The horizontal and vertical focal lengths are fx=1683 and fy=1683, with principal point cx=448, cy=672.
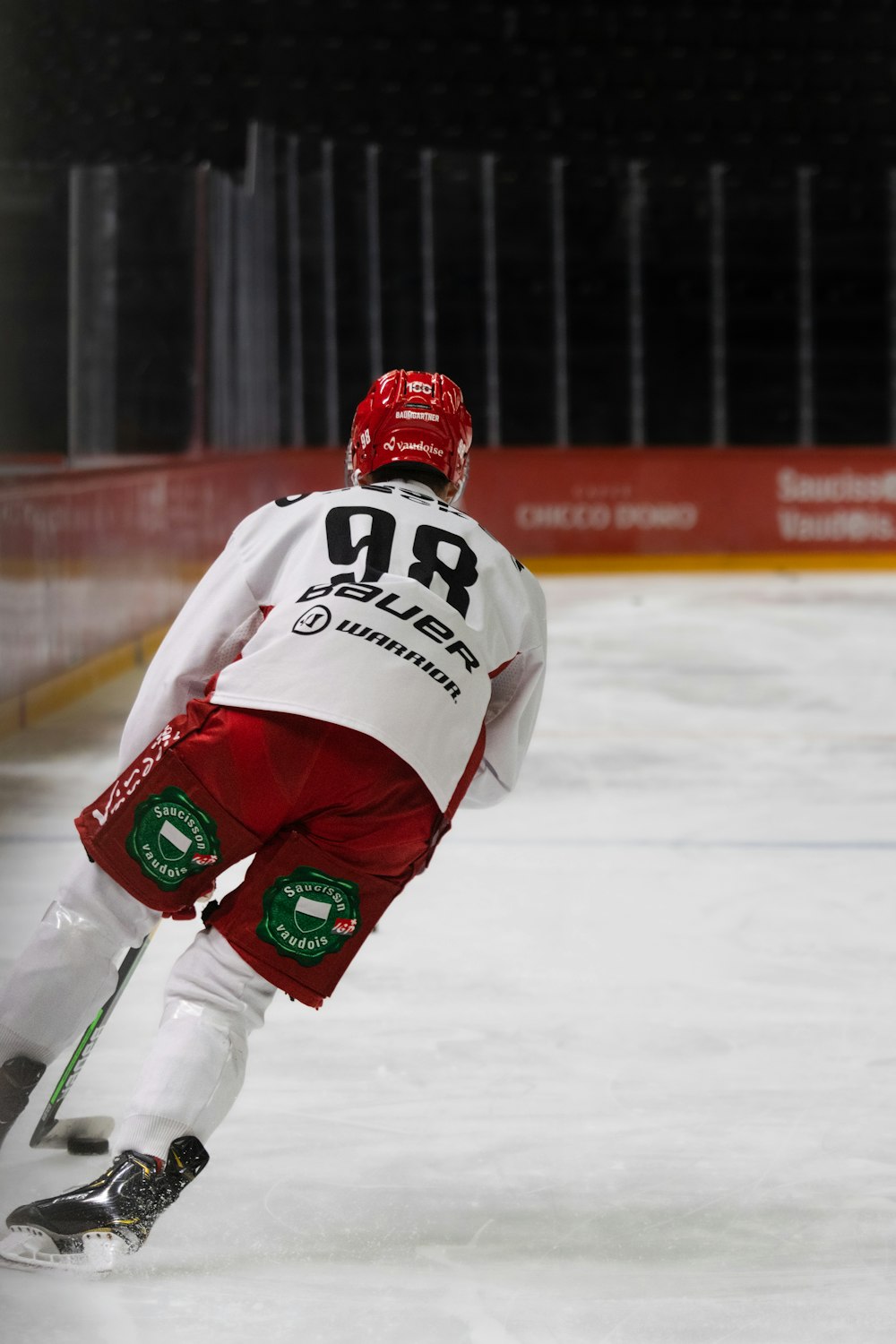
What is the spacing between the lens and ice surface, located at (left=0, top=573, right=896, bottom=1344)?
1781 millimetres

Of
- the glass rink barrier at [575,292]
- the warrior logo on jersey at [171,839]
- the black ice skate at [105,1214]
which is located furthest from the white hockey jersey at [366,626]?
the glass rink barrier at [575,292]

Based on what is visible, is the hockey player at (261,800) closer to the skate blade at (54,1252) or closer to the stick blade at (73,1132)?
the skate blade at (54,1252)

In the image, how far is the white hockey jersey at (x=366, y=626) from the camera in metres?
1.79

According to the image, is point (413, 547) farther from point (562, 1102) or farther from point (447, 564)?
point (562, 1102)

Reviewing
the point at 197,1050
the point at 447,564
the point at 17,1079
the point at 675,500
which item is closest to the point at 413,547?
the point at 447,564

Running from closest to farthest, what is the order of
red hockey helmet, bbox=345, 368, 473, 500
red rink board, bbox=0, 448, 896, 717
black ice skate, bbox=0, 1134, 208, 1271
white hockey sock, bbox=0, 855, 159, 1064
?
black ice skate, bbox=0, 1134, 208, 1271 → white hockey sock, bbox=0, 855, 159, 1064 → red hockey helmet, bbox=345, 368, 473, 500 → red rink board, bbox=0, 448, 896, 717

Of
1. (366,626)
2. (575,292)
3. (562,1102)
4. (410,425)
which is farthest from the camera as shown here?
(575,292)

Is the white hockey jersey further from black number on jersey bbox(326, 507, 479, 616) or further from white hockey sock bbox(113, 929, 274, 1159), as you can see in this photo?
white hockey sock bbox(113, 929, 274, 1159)

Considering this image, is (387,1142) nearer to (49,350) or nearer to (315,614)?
(315,614)

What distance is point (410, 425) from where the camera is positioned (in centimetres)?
203

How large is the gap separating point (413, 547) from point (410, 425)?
0.72 feet

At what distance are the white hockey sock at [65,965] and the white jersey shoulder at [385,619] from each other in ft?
0.88

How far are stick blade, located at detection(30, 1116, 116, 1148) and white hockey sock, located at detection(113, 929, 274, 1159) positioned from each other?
0.41 metres

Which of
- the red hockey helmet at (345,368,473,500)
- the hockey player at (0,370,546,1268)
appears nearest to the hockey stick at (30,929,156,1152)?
the hockey player at (0,370,546,1268)
